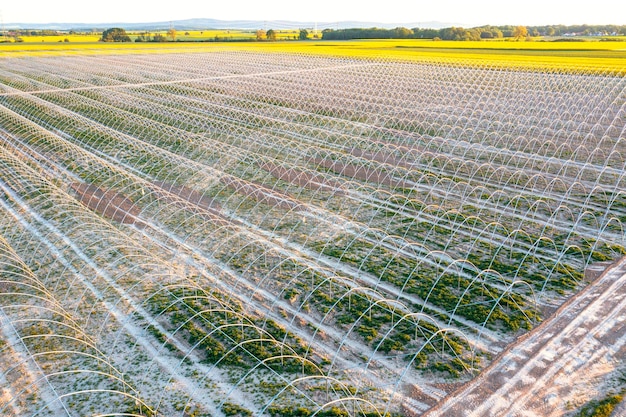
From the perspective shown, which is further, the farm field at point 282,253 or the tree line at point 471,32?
the tree line at point 471,32

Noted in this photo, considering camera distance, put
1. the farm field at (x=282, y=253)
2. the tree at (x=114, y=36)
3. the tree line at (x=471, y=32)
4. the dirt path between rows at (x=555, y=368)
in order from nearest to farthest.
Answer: the dirt path between rows at (x=555, y=368)
the farm field at (x=282, y=253)
the tree line at (x=471, y=32)
the tree at (x=114, y=36)

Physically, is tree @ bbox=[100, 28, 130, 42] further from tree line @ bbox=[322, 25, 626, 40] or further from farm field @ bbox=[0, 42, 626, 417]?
farm field @ bbox=[0, 42, 626, 417]

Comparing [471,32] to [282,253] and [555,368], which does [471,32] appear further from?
[555,368]

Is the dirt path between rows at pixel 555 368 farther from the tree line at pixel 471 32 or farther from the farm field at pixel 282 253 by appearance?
the tree line at pixel 471 32

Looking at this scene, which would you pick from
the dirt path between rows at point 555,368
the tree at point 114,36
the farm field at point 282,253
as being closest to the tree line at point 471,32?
the tree at point 114,36

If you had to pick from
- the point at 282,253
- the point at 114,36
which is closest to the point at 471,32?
the point at 114,36

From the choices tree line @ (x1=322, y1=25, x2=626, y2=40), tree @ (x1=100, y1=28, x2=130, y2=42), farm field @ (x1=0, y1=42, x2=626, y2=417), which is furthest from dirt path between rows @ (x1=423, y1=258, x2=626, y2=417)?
tree @ (x1=100, y1=28, x2=130, y2=42)

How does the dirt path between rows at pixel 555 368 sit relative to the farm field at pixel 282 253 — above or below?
above
